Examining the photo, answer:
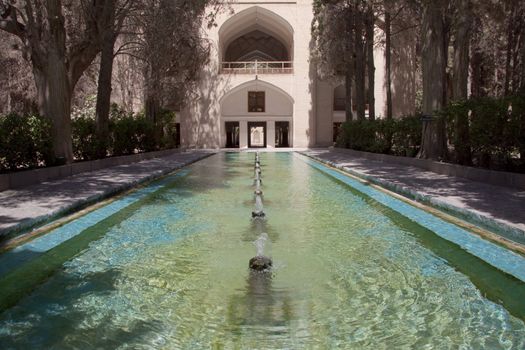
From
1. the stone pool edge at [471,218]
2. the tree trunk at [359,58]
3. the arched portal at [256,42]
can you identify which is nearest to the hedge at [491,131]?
the stone pool edge at [471,218]

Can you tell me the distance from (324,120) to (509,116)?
90.5 feet

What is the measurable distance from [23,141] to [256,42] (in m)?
33.3

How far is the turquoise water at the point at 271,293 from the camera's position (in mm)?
3230

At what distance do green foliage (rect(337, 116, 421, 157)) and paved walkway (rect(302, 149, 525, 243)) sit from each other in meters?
3.83

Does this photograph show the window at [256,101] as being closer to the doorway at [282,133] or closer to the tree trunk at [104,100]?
→ the doorway at [282,133]

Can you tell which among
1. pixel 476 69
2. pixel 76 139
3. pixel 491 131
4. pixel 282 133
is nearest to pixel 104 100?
pixel 76 139

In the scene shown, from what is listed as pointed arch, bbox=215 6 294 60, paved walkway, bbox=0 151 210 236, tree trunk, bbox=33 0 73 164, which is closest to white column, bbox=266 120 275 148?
pointed arch, bbox=215 6 294 60

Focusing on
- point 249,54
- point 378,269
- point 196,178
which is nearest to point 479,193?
point 378,269

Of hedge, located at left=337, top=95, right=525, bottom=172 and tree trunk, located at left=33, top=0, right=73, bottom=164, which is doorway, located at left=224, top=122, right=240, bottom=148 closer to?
hedge, located at left=337, top=95, right=525, bottom=172

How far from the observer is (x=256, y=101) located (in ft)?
126

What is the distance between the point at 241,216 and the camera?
25.5 feet

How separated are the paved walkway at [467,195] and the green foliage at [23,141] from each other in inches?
292

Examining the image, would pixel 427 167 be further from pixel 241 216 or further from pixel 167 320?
pixel 167 320

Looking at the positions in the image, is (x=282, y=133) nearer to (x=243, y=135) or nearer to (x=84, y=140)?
(x=243, y=135)
